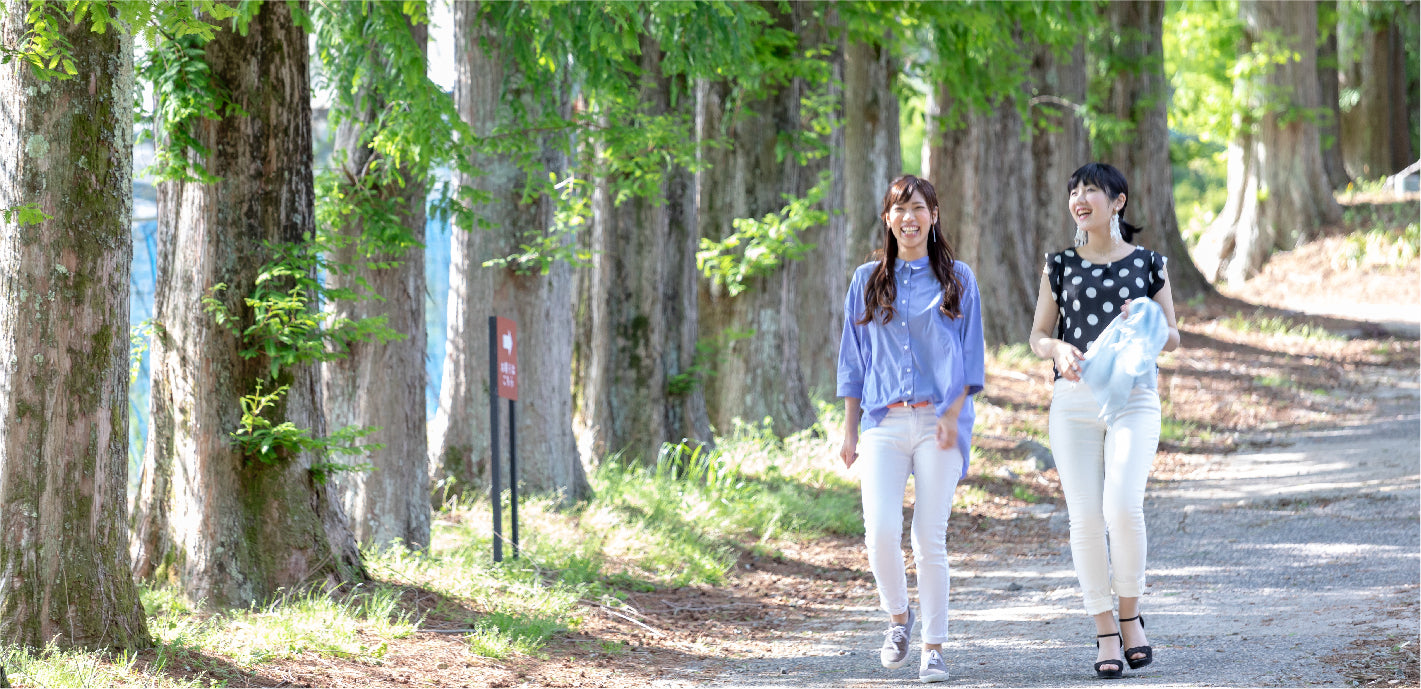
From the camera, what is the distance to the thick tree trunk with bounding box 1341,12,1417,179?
3002 cm

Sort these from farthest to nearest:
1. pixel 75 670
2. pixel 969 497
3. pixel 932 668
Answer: pixel 969 497, pixel 932 668, pixel 75 670

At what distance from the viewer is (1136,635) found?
16.8ft

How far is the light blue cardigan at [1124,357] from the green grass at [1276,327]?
640 inches

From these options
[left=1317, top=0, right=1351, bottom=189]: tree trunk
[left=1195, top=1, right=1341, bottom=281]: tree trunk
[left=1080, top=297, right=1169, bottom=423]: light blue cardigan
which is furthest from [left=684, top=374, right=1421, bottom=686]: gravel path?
[left=1317, top=0, right=1351, bottom=189]: tree trunk

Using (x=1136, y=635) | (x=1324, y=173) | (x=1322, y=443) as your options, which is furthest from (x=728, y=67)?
(x=1324, y=173)

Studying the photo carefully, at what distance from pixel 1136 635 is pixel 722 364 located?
24.9 feet

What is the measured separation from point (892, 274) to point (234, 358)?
3.15m

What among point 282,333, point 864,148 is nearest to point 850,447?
point 282,333

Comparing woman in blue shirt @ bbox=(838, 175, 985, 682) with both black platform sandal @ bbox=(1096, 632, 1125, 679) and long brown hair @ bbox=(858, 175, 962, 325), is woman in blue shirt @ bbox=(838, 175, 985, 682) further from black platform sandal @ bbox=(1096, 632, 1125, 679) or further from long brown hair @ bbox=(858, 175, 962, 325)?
Result: black platform sandal @ bbox=(1096, 632, 1125, 679)

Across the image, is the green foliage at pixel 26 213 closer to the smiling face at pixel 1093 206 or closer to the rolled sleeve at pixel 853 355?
the rolled sleeve at pixel 853 355

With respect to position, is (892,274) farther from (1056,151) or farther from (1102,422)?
(1056,151)

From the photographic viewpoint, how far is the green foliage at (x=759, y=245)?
36.2ft

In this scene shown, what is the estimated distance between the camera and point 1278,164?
82.8ft

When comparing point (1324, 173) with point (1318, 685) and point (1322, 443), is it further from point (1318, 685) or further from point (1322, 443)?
point (1318, 685)
